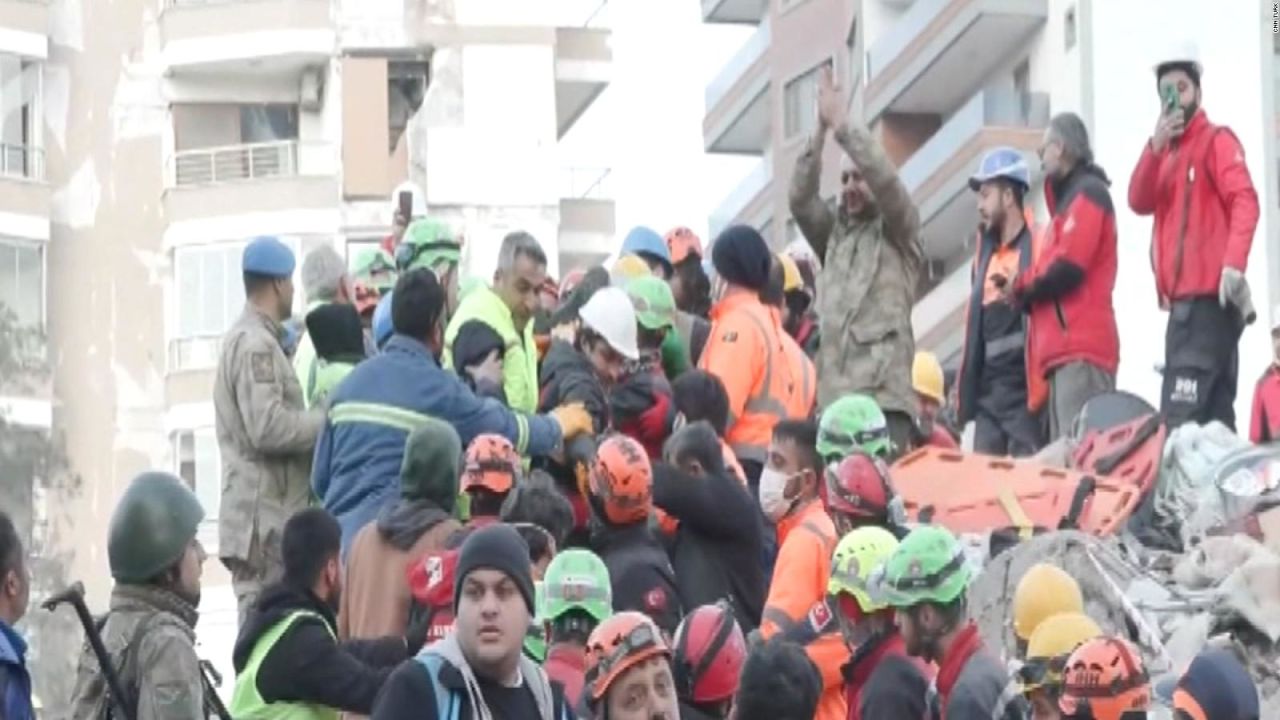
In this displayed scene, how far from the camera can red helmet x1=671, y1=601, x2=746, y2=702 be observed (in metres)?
14.8

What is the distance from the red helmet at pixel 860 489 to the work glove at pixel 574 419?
2.68 m

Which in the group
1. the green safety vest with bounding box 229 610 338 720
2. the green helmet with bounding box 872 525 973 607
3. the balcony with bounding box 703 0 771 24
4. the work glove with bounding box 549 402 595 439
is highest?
the balcony with bounding box 703 0 771 24

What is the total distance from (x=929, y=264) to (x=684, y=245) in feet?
131

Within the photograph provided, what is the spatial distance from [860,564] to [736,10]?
5890 centimetres

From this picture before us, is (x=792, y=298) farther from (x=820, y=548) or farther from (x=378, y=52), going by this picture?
(x=378, y=52)

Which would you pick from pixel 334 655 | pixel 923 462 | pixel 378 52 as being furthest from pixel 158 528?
pixel 378 52

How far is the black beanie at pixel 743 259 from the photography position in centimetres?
2033

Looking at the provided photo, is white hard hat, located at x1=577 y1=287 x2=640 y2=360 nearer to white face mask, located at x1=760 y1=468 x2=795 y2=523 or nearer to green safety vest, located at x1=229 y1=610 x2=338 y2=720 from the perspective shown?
white face mask, located at x1=760 y1=468 x2=795 y2=523

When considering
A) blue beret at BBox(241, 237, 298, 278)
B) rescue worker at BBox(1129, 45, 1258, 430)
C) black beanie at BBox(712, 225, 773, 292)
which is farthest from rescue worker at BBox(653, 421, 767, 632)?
rescue worker at BBox(1129, 45, 1258, 430)

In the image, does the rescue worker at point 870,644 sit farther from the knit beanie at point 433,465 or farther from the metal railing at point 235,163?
the metal railing at point 235,163

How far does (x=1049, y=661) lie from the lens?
13969 millimetres

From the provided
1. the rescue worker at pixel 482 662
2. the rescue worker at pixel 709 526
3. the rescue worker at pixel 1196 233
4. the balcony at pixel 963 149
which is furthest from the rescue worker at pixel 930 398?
the balcony at pixel 963 149

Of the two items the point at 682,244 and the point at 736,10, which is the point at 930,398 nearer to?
the point at 682,244

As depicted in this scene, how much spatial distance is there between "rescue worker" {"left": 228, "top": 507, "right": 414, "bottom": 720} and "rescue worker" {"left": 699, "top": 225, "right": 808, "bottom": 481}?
4.38 metres
